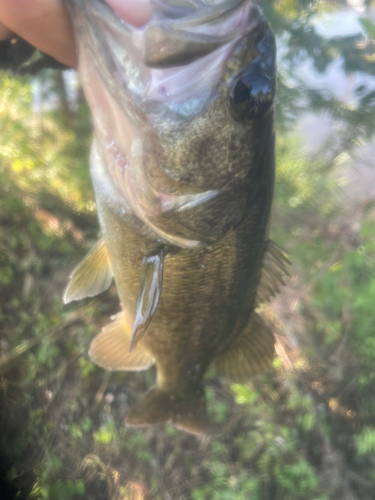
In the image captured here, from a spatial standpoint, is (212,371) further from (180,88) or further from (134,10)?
(134,10)

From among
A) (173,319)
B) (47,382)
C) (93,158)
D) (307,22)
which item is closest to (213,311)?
(173,319)

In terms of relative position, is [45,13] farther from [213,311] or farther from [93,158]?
[213,311]

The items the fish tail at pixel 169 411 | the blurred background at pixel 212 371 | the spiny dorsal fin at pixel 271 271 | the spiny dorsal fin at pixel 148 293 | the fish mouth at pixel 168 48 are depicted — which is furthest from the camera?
the blurred background at pixel 212 371

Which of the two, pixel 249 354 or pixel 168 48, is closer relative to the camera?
pixel 168 48

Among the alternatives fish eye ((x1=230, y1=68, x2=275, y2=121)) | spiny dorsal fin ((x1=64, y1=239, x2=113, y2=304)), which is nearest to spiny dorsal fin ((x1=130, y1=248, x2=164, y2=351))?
spiny dorsal fin ((x1=64, y1=239, x2=113, y2=304))

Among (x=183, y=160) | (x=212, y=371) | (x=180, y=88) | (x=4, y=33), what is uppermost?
(x=4, y=33)

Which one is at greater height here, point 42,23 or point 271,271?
point 42,23

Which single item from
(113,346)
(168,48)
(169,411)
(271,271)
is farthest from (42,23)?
(169,411)

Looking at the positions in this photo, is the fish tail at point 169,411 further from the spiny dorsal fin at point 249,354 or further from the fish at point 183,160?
the fish at point 183,160

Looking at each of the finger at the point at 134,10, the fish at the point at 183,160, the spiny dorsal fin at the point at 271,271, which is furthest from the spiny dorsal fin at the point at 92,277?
the finger at the point at 134,10
